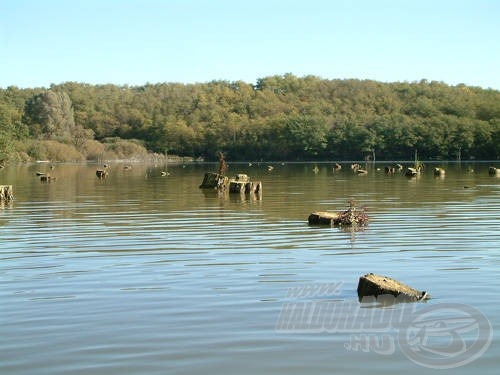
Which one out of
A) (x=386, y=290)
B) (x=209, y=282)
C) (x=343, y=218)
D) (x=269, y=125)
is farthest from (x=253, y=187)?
(x=269, y=125)

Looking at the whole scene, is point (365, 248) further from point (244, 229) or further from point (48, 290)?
point (48, 290)

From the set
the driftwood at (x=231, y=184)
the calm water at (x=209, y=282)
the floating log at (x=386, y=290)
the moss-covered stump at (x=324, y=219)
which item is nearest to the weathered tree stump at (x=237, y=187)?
the driftwood at (x=231, y=184)

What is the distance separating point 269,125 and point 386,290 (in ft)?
A: 537

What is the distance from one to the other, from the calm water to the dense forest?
102 metres

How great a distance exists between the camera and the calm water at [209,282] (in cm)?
834

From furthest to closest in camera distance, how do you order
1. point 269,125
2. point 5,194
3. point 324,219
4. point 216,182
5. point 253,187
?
1. point 269,125
2. point 216,182
3. point 253,187
4. point 5,194
5. point 324,219

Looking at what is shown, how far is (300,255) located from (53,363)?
7.79 meters

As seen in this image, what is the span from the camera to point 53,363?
26.9 feet

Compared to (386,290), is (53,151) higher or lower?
higher

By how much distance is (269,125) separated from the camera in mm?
173625

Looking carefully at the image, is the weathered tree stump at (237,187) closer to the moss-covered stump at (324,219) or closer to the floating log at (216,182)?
the floating log at (216,182)

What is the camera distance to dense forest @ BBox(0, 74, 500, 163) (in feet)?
472

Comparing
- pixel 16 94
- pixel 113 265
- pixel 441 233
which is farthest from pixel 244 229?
pixel 16 94

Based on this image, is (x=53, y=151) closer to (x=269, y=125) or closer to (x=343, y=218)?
(x=269, y=125)
